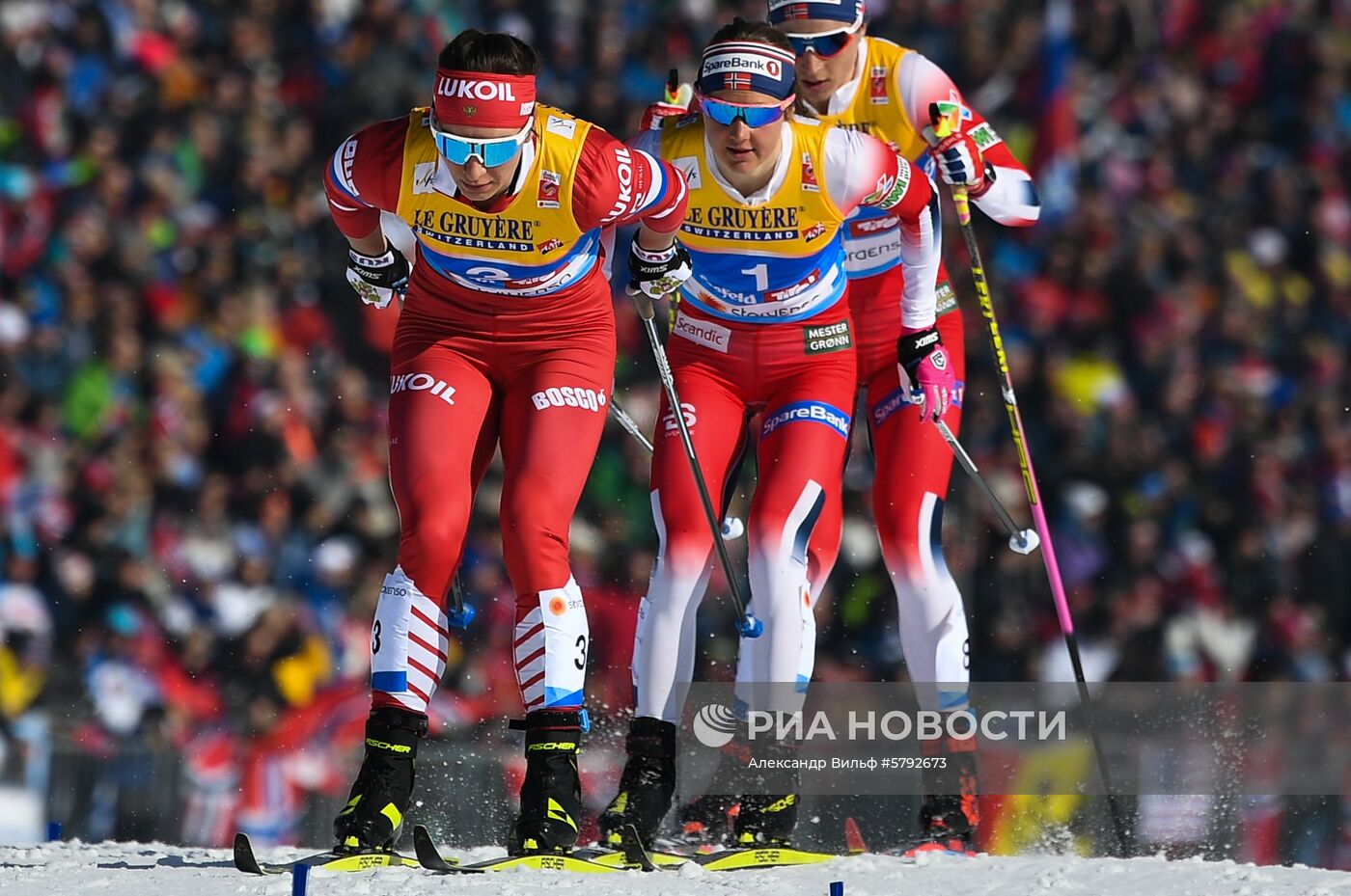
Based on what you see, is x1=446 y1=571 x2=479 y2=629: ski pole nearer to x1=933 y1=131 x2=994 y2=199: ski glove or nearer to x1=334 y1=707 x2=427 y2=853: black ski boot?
x1=334 y1=707 x2=427 y2=853: black ski boot

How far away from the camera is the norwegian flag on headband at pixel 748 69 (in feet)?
21.6

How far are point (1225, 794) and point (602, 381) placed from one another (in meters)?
3.75

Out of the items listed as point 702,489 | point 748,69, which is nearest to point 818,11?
point 748,69

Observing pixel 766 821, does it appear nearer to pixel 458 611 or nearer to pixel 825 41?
pixel 458 611

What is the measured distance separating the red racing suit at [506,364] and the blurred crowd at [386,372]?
3.30 m

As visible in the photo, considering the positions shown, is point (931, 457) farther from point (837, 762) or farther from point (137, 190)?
point (137, 190)

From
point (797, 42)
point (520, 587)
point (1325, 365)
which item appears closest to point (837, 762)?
point (520, 587)

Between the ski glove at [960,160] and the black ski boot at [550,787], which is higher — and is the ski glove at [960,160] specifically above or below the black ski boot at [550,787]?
above

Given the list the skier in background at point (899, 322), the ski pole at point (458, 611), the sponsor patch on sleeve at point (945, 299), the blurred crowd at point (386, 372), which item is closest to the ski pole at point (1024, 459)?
the skier in background at point (899, 322)

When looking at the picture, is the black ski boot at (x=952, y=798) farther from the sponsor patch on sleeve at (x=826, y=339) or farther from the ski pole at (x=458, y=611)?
the ski pole at (x=458, y=611)

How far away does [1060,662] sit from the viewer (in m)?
10.7

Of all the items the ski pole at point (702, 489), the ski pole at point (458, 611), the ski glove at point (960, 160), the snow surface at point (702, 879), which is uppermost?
the ski glove at point (960, 160)

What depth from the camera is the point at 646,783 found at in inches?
261

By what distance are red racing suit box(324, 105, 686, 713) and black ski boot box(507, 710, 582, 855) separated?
0.07 metres
